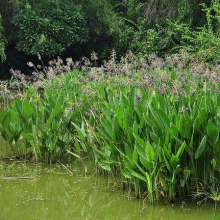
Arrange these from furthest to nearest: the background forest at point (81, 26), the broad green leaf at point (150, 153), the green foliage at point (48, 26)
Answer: the green foliage at point (48, 26), the background forest at point (81, 26), the broad green leaf at point (150, 153)

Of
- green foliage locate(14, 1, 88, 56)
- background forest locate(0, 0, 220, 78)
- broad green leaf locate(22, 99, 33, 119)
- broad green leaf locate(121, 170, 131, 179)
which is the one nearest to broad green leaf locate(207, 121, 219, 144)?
broad green leaf locate(121, 170, 131, 179)

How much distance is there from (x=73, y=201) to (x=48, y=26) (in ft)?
43.7

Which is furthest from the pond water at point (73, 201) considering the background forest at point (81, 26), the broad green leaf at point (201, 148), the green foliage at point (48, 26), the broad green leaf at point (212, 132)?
the green foliage at point (48, 26)

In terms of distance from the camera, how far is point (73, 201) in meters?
4.66

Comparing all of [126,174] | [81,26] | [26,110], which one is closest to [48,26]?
[81,26]

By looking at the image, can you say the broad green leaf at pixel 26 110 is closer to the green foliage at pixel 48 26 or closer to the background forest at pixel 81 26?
the background forest at pixel 81 26

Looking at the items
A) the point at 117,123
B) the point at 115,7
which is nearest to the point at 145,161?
the point at 117,123

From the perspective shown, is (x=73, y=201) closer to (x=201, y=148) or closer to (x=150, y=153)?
(x=150, y=153)

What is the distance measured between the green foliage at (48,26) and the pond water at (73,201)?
39.3 feet

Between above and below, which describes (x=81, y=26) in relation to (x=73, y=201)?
above

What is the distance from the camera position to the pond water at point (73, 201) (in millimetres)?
4254

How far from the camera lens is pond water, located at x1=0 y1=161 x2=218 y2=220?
4254mm

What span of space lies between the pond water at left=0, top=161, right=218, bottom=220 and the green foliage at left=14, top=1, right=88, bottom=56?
39.3 feet

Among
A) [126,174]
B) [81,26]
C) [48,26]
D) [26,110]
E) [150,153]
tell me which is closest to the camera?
[150,153]
